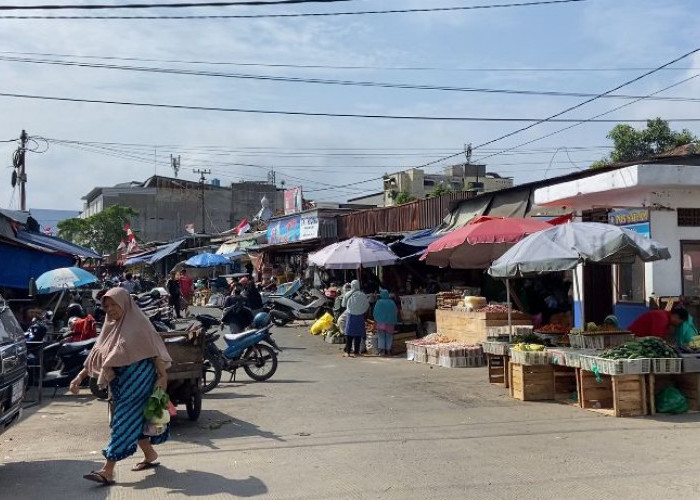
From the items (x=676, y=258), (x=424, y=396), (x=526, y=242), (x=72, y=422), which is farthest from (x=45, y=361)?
(x=676, y=258)

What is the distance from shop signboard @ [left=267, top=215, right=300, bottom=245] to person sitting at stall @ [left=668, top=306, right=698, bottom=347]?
19.8m

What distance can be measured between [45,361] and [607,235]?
8.84 m

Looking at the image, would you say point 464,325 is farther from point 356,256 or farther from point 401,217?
point 401,217

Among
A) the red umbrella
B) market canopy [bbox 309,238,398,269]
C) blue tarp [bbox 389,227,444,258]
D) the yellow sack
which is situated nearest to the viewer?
the red umbrella

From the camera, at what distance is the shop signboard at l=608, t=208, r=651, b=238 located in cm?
1207

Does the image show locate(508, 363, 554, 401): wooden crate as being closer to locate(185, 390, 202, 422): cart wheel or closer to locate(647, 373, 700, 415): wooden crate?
locate(647, 373, 700, 415): wooden crate

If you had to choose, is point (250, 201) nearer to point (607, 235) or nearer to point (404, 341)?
point (404, 341)

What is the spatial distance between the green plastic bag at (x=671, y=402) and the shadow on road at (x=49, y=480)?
22.1ft

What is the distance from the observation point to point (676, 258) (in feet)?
39.4

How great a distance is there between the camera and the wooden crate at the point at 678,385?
29.1ft

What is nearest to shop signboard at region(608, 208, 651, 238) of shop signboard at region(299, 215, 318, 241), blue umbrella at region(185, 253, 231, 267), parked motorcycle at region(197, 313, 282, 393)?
parked motorcycle at region(197, 313, 282, 393)

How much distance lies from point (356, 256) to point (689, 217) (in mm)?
7589

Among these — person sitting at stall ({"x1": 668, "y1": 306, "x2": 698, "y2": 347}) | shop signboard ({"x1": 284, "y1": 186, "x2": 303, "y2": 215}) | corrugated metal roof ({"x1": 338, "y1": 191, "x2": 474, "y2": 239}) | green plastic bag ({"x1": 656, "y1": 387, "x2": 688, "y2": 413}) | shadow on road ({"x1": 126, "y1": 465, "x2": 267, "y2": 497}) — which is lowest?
shadow on road ({"x1": 126, "y1": 465, "x2": 267, "y2": 497})

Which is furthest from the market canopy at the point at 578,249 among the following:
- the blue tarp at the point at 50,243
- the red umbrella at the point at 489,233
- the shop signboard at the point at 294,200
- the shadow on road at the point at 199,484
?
the shop signboard at the point at 294,200
